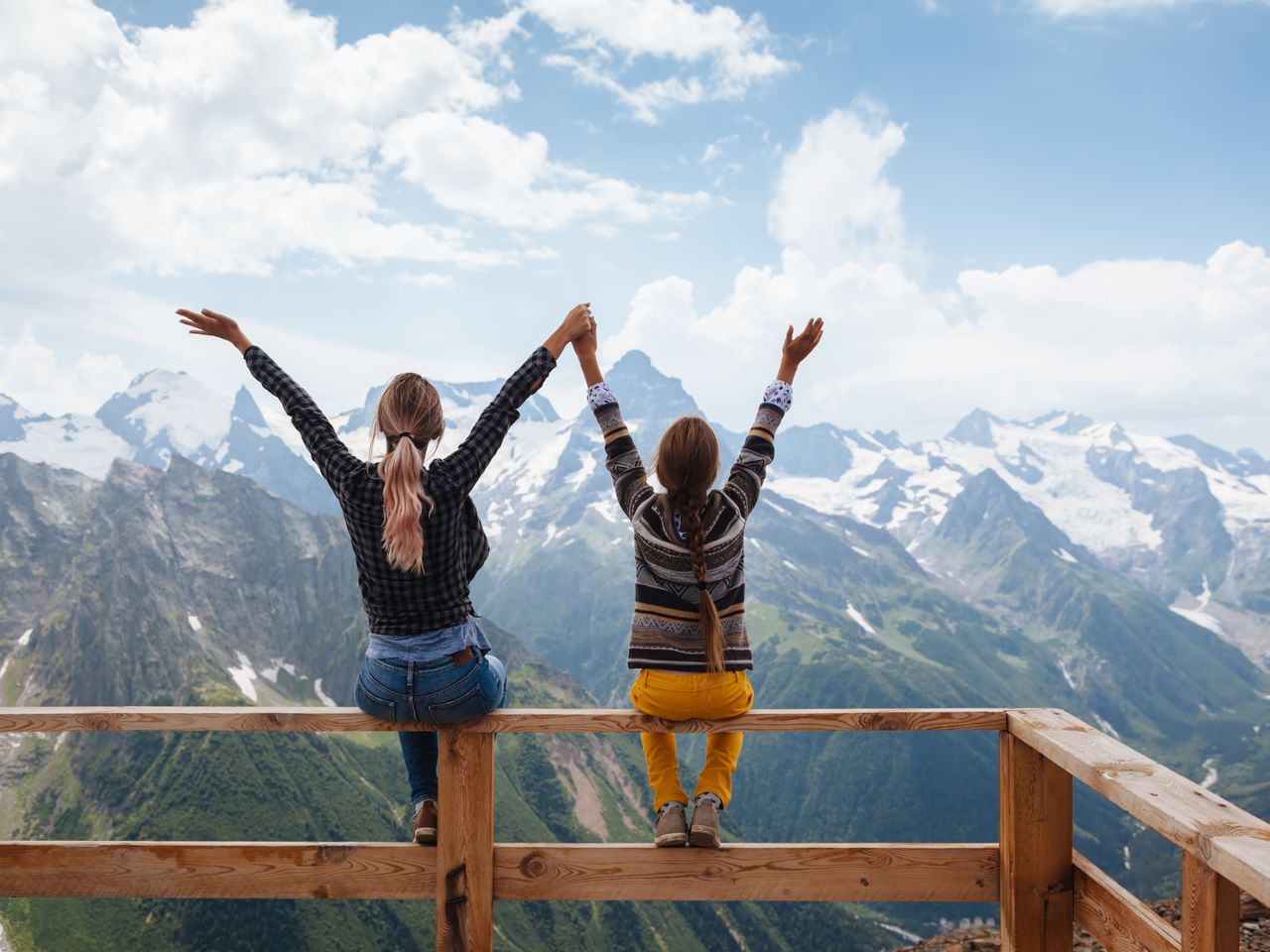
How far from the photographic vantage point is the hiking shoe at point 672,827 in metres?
6.21

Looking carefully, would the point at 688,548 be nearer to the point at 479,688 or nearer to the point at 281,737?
the point at 479,688

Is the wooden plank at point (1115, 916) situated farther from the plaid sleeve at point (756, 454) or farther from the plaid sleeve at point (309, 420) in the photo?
the plaid sleeve at point (309, 420)

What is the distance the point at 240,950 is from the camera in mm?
139625

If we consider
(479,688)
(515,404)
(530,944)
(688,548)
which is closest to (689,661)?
(688,548)

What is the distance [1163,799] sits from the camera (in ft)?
15.6

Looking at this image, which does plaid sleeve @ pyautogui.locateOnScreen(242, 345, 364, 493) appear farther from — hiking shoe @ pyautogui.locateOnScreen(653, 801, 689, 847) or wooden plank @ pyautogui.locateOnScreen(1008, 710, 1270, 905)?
wooden plank @ pyautogui.locateOnScreen(1008, 710, 1270, 905)

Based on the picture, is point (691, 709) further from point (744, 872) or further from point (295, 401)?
point (295, 401)

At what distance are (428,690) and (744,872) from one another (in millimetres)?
2426

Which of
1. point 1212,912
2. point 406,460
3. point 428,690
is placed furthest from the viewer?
point 428,690

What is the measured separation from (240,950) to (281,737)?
174 feet

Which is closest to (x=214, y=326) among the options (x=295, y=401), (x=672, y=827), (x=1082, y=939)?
(x=295, y=401)

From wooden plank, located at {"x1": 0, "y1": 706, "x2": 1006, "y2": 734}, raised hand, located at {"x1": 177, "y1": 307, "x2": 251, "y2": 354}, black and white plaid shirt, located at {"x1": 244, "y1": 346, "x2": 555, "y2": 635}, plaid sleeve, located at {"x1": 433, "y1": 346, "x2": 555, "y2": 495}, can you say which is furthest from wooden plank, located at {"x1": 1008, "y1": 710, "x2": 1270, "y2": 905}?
raised hand, located at {"x1": 177, "y1": 307, "x2": 251, "y2": 354}

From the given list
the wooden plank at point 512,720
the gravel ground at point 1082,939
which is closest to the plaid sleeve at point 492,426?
the wooden plank at point 512,720

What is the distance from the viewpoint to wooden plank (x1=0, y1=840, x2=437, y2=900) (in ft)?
20.7
